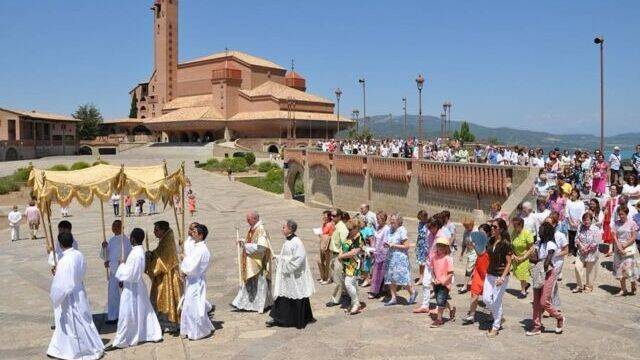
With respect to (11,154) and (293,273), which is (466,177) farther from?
(11,154)

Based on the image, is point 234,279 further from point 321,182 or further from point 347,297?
point 321,182

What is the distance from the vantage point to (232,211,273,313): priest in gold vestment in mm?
8836

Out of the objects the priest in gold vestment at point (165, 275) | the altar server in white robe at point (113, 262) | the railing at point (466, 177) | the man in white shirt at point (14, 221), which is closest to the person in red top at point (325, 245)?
the priest in gold vestment at point (165, 275)

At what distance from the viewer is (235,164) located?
50031mm

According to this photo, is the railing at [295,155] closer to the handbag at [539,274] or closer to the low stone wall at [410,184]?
the low stone wall at [410,184]

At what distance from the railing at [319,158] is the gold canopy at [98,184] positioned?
20.6 meters

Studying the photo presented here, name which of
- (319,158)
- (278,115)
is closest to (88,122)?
(278,115)

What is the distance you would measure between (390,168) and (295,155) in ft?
39.7

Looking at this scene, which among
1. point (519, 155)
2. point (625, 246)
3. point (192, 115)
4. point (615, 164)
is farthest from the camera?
point (192, 115)

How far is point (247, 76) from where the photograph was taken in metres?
72.4

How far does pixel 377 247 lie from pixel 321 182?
70.4ft

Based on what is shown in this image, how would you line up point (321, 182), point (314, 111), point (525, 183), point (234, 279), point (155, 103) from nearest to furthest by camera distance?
point (234, 279)
point (525, 183)
point (321, 182)
point (314, 111)
point (155, 103)

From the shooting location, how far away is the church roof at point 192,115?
6669 cm

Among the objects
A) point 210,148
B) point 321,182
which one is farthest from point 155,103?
point 321,182
